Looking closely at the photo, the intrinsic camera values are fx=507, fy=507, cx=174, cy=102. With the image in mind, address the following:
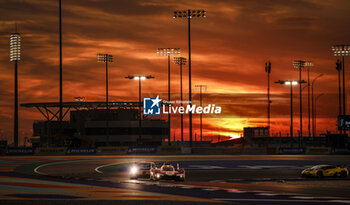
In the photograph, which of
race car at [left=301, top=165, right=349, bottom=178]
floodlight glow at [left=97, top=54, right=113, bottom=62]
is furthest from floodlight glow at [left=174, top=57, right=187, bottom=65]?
race car at [left=301, top=165, right=349, bottom=178]

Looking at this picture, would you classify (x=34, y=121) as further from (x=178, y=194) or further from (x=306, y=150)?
(x=178, y=194)

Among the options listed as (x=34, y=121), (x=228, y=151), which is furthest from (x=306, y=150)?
Answer: (x=34, y=121)

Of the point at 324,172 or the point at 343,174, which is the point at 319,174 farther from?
the point at 343,174

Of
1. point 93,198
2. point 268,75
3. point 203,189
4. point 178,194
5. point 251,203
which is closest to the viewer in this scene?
point 251,203

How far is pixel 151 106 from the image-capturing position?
8356 cm

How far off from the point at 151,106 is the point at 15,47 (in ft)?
76.2

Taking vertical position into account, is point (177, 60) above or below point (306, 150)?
above

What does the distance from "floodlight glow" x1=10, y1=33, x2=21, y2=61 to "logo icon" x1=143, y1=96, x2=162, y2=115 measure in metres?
21.1

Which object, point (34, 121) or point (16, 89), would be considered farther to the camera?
point (34, 121)

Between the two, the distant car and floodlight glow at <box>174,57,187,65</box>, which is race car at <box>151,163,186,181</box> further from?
floodlight glow at <box>174,57,187,65</box>

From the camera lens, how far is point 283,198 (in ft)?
70.6

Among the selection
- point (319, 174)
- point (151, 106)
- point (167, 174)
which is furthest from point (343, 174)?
point (151, 106)

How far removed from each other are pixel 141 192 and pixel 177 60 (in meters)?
85.0

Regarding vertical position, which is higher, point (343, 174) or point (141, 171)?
point (141, 171)
